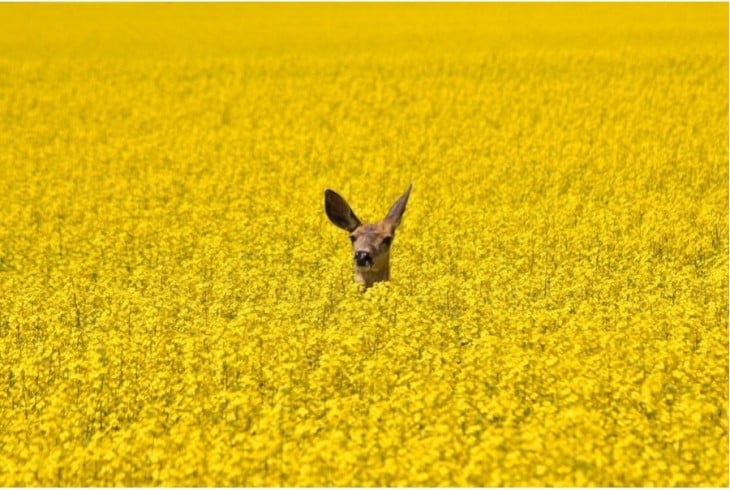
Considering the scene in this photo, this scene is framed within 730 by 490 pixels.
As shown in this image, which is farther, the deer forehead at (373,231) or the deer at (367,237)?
the deer forehead at (373,231)

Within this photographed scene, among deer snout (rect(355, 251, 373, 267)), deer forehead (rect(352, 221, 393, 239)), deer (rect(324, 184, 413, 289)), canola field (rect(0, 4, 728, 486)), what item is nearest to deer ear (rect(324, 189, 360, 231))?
deer (rect(324, 184, 413, 289))

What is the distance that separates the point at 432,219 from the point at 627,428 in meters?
6.86

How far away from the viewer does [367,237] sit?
340 inches

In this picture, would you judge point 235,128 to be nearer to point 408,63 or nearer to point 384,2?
point 408,63

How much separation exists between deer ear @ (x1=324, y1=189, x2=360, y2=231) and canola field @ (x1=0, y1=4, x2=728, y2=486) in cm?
60

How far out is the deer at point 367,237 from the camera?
8.56m

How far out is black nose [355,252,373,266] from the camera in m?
8.47

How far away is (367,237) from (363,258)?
24cm

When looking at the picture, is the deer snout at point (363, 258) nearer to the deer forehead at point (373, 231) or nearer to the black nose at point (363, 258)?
the black nose at point (363, 258)

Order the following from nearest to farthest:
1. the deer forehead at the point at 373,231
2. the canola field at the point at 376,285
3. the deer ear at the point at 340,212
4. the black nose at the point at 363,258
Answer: the canola field at the point at 376,285 < the black nose at the point at 363,258 < the deer forehead at the point at 373,231 < the deer ear at the point at 340,212

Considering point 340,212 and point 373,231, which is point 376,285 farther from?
point 340,212

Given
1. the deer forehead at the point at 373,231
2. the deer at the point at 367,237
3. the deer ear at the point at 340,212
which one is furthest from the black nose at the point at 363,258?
the deer ear at the point at 340,212

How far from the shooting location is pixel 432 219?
12703 mm

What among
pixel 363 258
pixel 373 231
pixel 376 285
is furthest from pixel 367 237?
pixel 376 285
